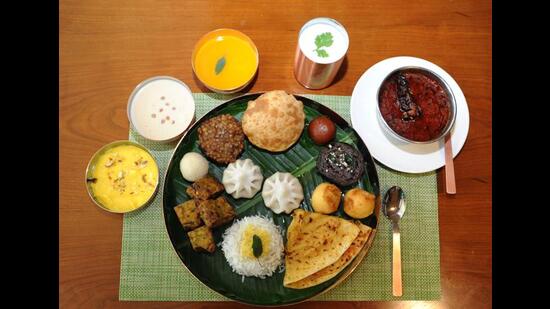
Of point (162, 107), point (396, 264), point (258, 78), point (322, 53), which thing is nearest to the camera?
point (322, 53)

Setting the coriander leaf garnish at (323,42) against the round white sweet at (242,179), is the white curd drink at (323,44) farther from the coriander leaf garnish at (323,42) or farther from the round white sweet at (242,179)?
the round white sweet at (242,179)

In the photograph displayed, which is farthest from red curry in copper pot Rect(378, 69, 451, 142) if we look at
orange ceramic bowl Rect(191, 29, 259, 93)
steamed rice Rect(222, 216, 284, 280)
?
steamed rice Rect(222, 216, 284, 280)

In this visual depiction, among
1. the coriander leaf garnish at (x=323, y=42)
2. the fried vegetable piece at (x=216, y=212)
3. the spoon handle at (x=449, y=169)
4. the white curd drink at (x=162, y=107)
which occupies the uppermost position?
the coriander leaf garnish at (x=323, y=42)

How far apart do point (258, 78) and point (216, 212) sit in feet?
3.01

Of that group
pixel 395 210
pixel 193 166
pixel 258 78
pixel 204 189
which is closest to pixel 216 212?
pixel 204 189

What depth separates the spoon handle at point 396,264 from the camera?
234 cm

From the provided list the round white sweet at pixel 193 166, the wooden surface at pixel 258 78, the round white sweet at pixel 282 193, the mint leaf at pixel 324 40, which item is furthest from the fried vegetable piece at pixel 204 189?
the mint leaf at pixel 324 40

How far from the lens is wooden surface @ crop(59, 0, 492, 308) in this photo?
7.99ft

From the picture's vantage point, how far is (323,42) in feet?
7.40

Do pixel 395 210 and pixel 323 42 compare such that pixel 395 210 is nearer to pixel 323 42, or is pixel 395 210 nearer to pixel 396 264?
pixel 396 264

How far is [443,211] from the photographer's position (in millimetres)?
2506

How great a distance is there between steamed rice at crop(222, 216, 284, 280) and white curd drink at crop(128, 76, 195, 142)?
27.1 inches

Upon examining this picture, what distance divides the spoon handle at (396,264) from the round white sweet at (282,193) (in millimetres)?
613

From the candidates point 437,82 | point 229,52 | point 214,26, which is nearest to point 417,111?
point 437,82
